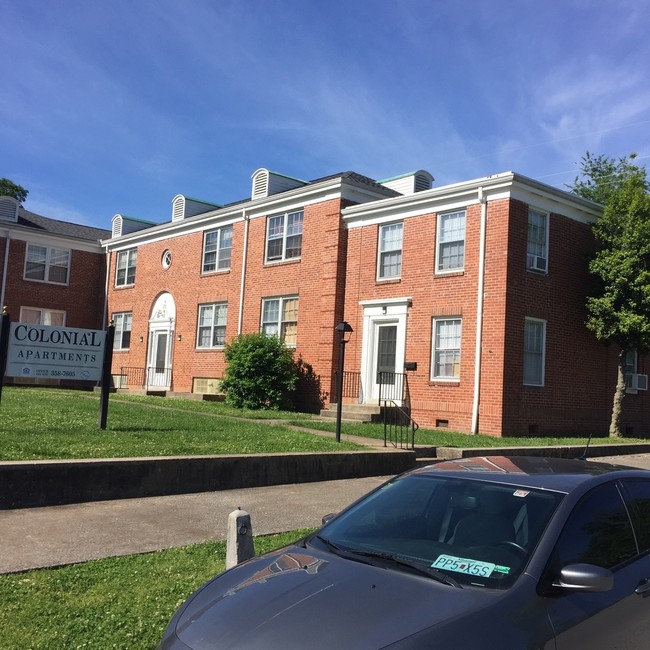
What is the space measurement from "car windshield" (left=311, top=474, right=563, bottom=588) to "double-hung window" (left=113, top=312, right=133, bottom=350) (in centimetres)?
2706

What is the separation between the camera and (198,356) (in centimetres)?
2562

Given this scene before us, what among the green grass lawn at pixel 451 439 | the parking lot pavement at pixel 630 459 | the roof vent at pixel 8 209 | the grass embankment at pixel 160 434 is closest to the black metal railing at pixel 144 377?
the roof vent at pixel 8 209

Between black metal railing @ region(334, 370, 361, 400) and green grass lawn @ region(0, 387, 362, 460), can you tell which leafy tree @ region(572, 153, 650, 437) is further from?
green grass lawn @ region(0, 387, 362, 460)

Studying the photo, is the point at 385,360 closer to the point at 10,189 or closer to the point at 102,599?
the point at 102,599

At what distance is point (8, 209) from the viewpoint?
30.3 metres

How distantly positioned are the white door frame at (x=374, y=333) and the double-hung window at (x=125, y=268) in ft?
44.5

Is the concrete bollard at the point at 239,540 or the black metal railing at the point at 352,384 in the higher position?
the black metal railing at the point at 352,384

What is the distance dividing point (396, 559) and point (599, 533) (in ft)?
3.57

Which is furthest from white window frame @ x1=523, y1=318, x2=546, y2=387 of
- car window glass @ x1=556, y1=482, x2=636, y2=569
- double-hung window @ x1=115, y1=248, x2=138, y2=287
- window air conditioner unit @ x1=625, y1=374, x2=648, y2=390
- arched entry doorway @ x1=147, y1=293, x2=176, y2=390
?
double-hung window @ x1=115, y1=248, x2=138, y2=287

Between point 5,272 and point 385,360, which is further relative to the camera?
point 5,272

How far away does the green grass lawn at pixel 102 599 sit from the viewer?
4355 mm

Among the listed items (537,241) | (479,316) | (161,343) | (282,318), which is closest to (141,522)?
(479,316)

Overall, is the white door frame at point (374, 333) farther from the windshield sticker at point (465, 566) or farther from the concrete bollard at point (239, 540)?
the windshield sticker at point (465, 566)

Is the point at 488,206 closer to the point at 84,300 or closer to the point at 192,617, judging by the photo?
the point at 192,617
